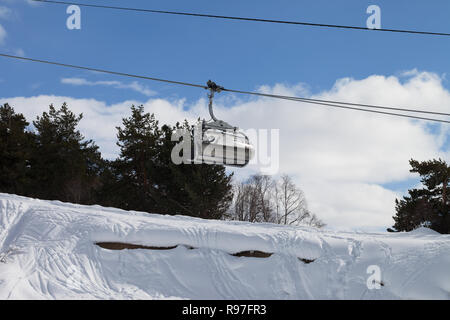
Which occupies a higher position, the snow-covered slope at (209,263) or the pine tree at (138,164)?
the pine tree at (138,164)

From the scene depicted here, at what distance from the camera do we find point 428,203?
2194 cm

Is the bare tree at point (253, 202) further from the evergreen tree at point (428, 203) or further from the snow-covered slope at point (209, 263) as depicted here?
the snow-covered slope at point (209, 263)

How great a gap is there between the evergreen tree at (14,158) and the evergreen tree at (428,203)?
866 inches

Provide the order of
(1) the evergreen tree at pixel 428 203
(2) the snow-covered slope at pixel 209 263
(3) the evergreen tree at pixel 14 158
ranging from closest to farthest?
(2) the snow-covered slope at pixel 209 263
(1) the evergreen tree at pixel 428 203
(3) the evergreen tree at pixel 14 158

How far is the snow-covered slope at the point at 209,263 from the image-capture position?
25.5ft

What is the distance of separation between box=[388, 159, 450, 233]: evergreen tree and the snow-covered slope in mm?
13109

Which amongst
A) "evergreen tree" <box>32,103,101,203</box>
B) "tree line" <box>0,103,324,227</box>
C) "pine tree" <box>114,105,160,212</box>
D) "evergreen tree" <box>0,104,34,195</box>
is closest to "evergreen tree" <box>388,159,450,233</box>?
"tree line" <box>0,103,324,227</box>

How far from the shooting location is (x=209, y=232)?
9.31 m

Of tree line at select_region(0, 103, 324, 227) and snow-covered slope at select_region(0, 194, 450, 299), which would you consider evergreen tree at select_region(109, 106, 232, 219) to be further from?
snow-covered slope at select_region(0, 194, 450, 299)

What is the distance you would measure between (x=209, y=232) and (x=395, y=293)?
3956 millimetres

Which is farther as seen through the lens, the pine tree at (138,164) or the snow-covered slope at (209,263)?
the pine tree at (138,164)

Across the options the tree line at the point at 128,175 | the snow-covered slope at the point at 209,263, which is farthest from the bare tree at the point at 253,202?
the snow-covered slope at the point at 209,263
